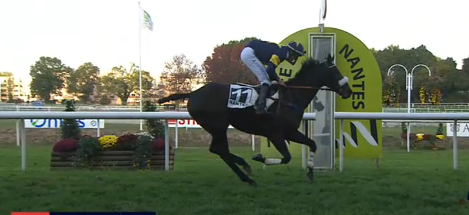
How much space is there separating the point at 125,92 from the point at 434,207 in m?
43.9

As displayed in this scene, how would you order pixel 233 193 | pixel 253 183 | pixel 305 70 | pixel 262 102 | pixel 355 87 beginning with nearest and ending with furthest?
pixel 233 193, pixel 262 102, pixel 253 183, pixel 305 70, pixel 355 87

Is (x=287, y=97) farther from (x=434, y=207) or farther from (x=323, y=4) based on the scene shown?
(x=323, y=4)

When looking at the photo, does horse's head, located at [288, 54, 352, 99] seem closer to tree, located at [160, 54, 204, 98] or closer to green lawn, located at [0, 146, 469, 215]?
green lawn, located at [0, 146, 469, 215]

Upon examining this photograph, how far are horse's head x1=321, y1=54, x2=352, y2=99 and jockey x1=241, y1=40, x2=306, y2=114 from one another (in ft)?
1.35

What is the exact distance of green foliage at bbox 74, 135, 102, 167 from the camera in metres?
6.97

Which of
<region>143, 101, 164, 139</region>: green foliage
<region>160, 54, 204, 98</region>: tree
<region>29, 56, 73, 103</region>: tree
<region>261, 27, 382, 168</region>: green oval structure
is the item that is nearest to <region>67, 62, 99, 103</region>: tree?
<region>29, 56, 73, 103</region>: tree

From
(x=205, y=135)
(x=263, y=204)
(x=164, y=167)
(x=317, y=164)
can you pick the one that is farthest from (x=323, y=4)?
(x=205, y=135)

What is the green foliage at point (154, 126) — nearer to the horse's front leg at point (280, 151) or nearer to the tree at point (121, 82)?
the horse's front leg at point (280, 151)

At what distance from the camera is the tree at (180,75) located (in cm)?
3950

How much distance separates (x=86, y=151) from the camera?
698 centimetres

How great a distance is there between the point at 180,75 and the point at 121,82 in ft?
30.6

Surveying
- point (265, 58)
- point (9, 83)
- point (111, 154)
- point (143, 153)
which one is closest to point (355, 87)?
point (265, 58)

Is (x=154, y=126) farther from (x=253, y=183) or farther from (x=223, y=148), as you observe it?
(x=253, y=183)

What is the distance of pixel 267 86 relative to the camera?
495cm
